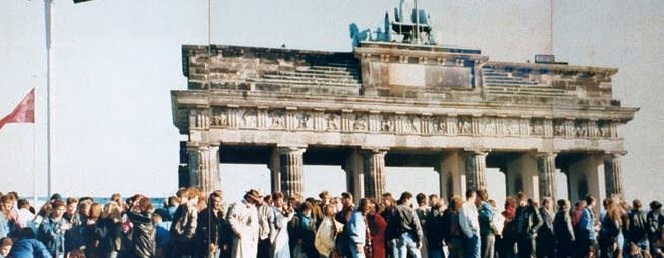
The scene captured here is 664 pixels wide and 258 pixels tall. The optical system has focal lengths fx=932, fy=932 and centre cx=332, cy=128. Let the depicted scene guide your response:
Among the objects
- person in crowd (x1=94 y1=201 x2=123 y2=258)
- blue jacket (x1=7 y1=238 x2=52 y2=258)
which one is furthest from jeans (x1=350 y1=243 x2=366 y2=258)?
blue jacket (x1=7 y1=238 x2=52 y2=258)

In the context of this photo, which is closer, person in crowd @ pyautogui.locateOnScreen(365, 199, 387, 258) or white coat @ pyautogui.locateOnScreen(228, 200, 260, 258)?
white coat @ pyautogui.locateOnScreen(228, 200, 260, 258)

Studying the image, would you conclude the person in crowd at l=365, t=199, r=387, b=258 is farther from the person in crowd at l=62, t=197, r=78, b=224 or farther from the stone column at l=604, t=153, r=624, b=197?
the stone column at l=604, t=153, r=624, b=197

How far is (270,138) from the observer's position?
39.5m

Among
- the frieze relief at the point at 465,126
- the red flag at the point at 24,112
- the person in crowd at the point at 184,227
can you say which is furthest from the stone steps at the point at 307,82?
the person in crowd at the point at 184,227

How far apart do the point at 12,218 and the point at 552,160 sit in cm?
3059

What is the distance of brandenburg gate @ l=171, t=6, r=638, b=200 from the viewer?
39.2 metres

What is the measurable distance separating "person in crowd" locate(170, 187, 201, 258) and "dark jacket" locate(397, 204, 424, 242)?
373cm

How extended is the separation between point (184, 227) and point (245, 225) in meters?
1.06

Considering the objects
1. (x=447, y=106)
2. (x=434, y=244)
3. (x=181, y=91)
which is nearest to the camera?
(x=434, y=244)

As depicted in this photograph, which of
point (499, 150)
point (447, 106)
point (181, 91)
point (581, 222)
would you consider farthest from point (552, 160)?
point (581, 222)

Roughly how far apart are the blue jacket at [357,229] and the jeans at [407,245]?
90 centimetres

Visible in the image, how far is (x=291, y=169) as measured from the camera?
39.3 meters

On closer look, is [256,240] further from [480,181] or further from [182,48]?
[480,181]

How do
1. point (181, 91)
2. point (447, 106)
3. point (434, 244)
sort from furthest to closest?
point (447, 106) < point (181, 91) < point (434, 244)
